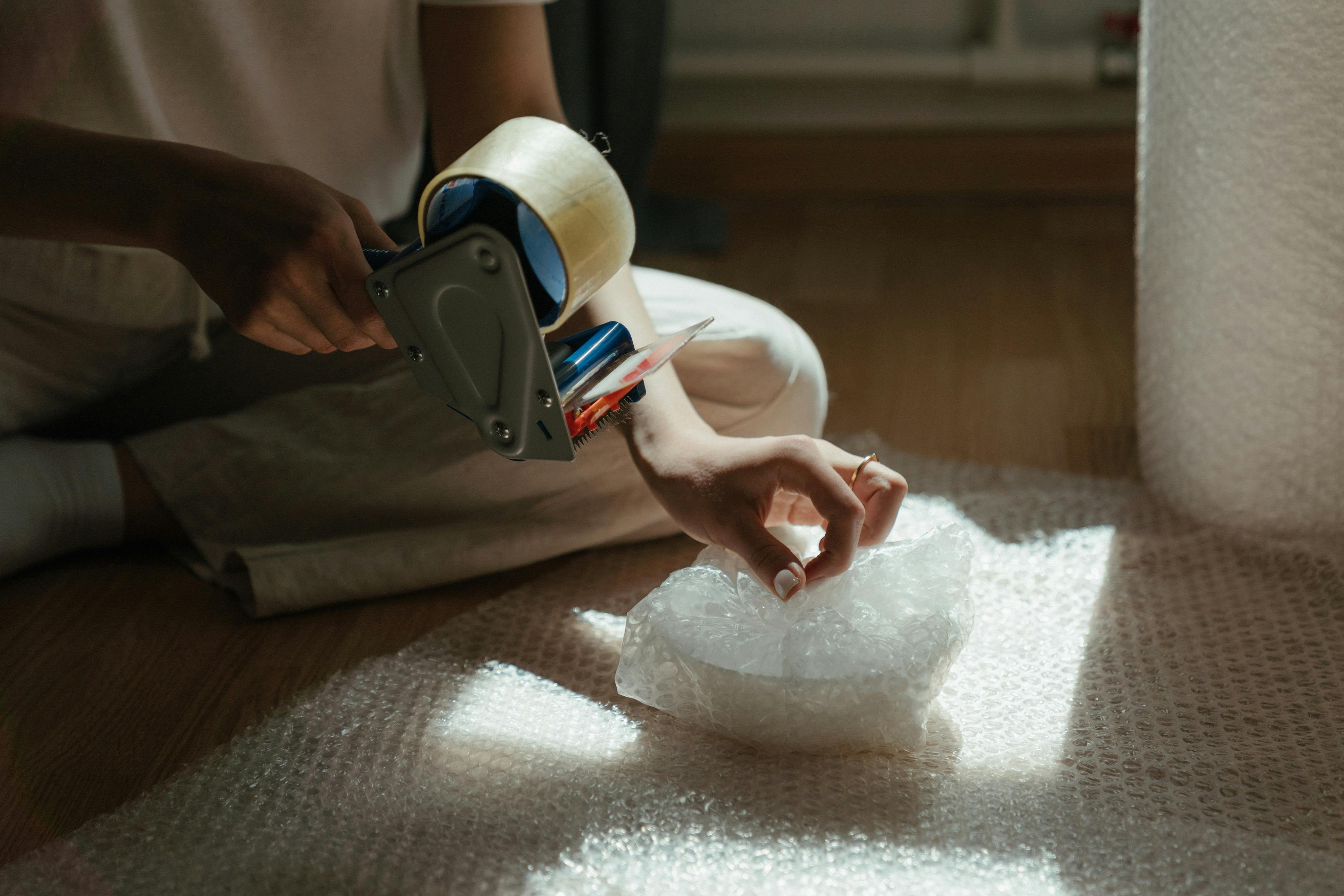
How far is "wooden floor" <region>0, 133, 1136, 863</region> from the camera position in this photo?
658mm

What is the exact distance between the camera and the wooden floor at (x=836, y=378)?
2.16 ft

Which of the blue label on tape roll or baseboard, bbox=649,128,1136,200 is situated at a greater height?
the blue label on tape roll

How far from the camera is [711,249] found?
4.81 feet

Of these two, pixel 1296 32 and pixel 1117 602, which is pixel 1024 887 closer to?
pixel 1117 602

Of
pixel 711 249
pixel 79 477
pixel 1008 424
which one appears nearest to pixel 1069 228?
pixel 711 249

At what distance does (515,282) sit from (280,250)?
4.4 inches

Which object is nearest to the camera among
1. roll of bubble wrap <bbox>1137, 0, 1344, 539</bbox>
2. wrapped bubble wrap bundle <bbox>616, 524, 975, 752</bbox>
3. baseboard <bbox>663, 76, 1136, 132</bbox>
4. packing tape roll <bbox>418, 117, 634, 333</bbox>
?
packing tape roll <bbox>418, 117, 634, 333</bbox>

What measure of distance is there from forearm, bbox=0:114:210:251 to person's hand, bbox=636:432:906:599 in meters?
0.28

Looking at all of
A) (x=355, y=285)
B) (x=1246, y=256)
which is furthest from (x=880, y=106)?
(x=355, y=285)

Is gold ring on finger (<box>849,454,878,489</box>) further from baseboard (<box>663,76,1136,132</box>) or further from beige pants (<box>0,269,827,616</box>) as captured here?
baseboard (<box>663,76,1136,132</box>)

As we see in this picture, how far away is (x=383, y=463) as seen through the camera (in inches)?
31.7

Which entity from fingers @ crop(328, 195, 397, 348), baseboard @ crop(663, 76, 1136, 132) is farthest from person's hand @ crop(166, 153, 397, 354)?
baseboard @ crop(663, 76, 1136, 132)

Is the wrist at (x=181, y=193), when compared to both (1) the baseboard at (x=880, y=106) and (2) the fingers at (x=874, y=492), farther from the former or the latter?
(1) the baseboard at (x=880, y=106)

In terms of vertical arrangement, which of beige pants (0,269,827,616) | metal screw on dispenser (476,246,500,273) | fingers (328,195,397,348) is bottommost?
beige pants (0,269,827,616)
